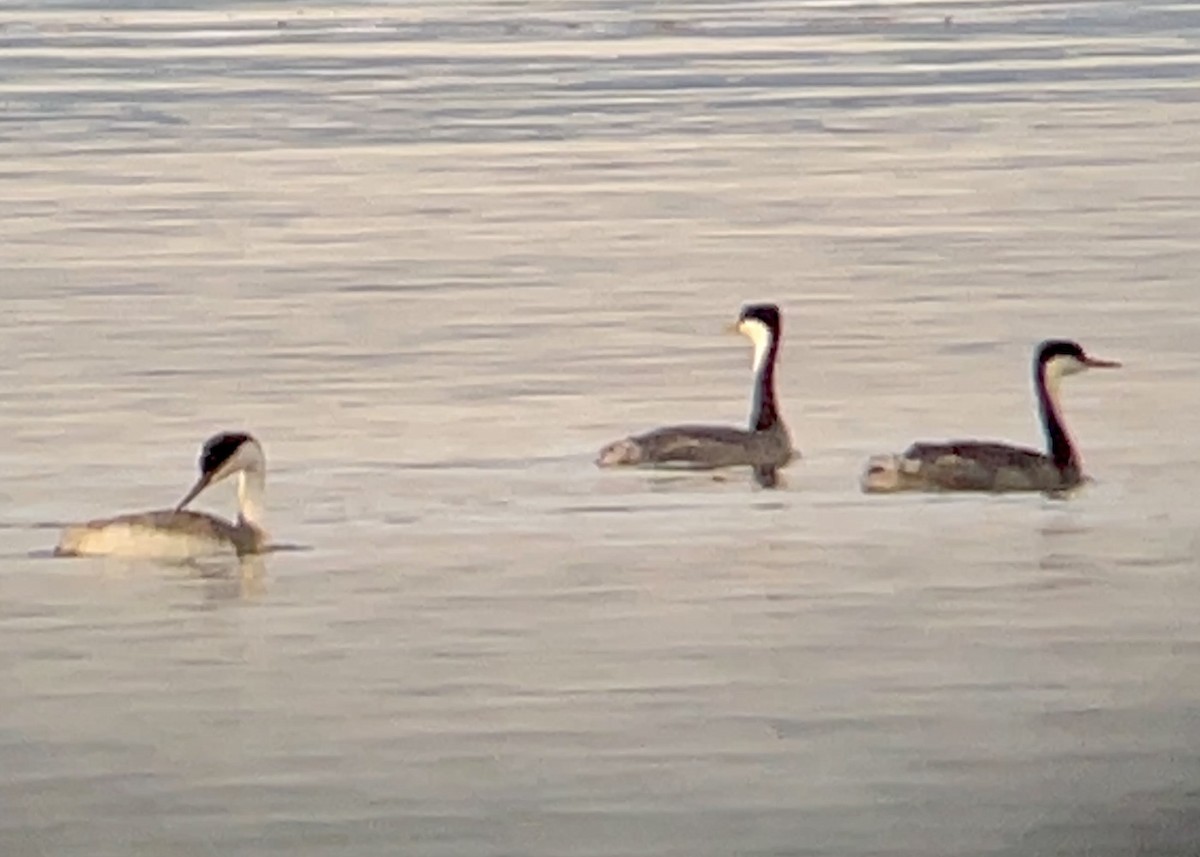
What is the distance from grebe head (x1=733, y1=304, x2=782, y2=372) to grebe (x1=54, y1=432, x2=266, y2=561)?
2957mm

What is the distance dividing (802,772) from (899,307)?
9.88m

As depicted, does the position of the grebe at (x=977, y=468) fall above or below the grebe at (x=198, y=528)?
below

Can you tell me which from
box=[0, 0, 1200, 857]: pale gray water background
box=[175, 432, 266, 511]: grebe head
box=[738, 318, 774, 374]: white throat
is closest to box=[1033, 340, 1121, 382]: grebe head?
box=[0, 0, 1200, 857]: pale gray water background

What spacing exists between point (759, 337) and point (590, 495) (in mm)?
1951

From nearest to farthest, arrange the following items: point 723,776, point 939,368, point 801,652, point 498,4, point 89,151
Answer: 1. point 723,776
2. point 801,652
3. point 939,368
4. point 89,151
5. point 498,4

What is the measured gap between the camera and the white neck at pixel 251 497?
43.0ft

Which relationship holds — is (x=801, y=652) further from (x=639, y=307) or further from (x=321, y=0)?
(x=321, y=0)

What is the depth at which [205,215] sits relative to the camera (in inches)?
970

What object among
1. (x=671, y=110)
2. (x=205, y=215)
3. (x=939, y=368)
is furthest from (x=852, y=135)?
(x=939, y=368)

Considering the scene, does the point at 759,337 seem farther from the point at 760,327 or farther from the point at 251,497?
the point at 251,497

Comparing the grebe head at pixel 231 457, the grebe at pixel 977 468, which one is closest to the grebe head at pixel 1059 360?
the grebe at pixel 977 468

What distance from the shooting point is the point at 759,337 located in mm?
15836

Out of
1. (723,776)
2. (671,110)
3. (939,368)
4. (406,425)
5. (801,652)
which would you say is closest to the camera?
(723,776)

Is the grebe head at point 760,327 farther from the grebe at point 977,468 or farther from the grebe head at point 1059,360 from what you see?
the grebe at point 977,468
